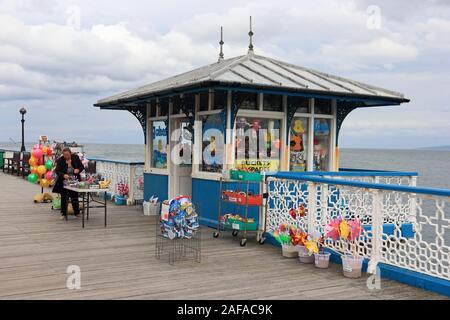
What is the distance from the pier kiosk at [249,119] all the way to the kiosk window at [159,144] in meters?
0.06

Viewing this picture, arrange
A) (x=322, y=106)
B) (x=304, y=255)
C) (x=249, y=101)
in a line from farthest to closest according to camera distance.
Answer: (x=322, y=106), (x=249, y=101), (x=304, y=255)

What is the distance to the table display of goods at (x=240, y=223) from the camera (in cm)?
716

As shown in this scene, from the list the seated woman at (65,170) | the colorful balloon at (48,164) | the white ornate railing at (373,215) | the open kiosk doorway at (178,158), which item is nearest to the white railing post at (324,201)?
the white ornate railing at (373,215)

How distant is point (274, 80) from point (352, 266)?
→ 11.8ft

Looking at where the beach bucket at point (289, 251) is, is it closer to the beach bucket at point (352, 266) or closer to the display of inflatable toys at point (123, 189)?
the beach bucket at point (352, 266)

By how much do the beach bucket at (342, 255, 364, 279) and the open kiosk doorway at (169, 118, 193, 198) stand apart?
5.04 meters

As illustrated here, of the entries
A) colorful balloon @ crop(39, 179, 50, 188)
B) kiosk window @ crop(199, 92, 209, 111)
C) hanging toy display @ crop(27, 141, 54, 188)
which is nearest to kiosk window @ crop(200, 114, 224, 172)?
kiosk window @ crop(199, 92, 209, 111)

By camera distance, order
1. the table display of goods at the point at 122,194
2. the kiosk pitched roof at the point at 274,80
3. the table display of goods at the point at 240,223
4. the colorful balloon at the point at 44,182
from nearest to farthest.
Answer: the table display of goods at the point at 240,223 → the kiosk pitched roof at the point at 274,80 → the table display of goods at the point at 122,194 → the colorful balloon at the point at 44,182

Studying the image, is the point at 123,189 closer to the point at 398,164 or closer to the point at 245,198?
the point at 245,198

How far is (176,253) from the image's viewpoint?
6.51 m

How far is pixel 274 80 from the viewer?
7.94 metres

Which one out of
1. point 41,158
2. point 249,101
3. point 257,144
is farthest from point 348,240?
point 41,158
